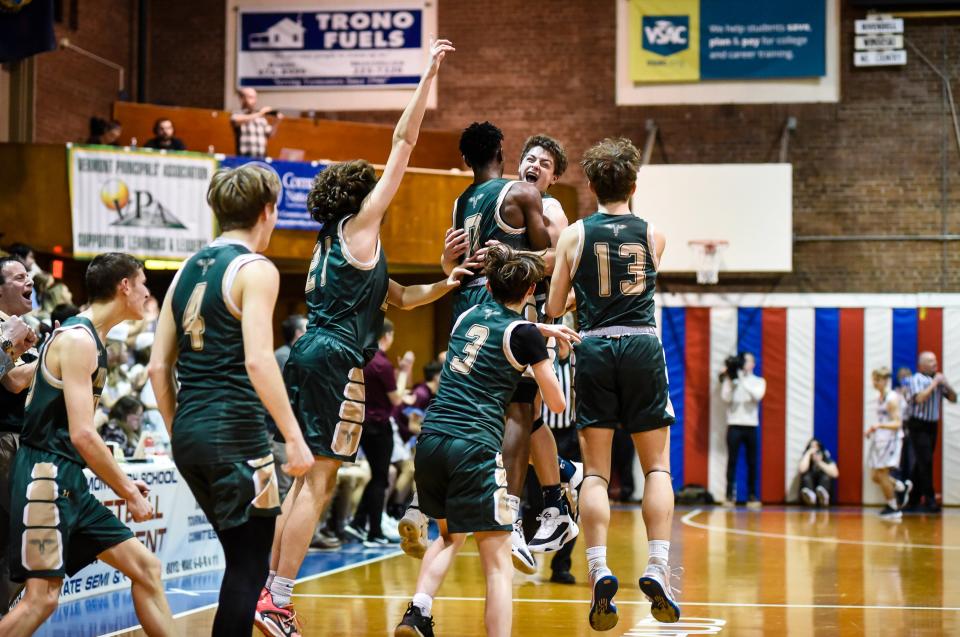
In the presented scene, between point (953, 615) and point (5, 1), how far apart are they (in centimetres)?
1206

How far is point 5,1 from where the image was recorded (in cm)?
1441

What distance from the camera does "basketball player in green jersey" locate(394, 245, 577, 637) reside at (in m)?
5.25

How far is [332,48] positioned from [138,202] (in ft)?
18.4

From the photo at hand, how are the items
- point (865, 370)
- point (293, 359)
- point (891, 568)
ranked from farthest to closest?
point (865, 370) → point (891, 568) → point (293, 359)

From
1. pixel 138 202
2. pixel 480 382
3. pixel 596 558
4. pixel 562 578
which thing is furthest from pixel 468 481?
pixel 138 202

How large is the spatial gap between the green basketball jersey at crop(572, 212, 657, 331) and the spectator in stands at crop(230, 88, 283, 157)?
12.3 meters

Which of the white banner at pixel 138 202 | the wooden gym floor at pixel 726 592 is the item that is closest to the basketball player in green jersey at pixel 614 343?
the wooden gym floor at pixel 726 592

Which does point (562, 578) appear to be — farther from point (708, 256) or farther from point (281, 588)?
point (708, 256)

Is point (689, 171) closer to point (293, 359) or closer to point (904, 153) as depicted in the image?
point (904, 153)

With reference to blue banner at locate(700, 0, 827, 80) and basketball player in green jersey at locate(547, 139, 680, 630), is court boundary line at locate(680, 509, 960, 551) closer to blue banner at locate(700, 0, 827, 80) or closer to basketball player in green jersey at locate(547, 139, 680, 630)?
basketball player in green jersey at locate(547, 139, 680, 630)

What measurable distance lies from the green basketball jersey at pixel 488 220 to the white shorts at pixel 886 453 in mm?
12570

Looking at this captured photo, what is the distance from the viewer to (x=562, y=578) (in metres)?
9.59

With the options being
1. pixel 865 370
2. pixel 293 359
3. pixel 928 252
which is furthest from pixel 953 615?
pixel 928 252

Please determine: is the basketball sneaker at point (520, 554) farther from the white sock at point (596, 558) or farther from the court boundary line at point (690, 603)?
the court boundary line at point (690, 603)
